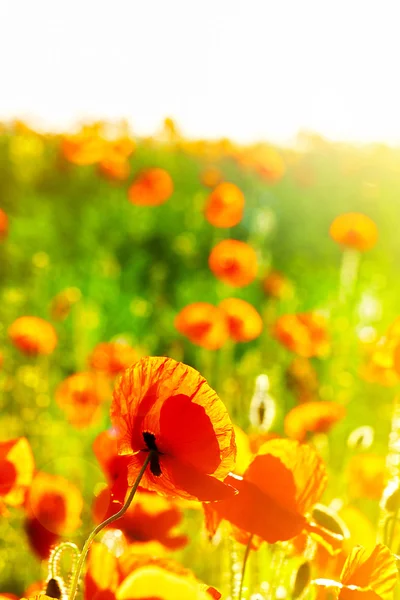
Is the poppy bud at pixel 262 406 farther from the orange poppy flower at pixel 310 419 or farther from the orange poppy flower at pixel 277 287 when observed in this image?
the orange poppy flower at pixel 277 287

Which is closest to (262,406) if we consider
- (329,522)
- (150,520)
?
(150,520)

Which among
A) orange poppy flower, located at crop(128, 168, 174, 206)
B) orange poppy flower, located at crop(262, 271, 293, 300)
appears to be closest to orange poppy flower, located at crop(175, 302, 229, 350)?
orange poppy flower, located at crop(262, 271, 293, 300)

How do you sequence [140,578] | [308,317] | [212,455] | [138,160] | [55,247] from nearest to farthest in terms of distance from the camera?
[140,578] → [212,455] → [308,317] → [55,247] → [138,160]

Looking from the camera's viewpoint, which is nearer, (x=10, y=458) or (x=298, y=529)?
(x=298, y=529)

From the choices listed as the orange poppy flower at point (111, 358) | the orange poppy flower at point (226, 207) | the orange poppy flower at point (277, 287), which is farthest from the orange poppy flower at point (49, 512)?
the orange poppy flower at point (277, 287)

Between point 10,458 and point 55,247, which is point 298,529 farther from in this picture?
point 55,247

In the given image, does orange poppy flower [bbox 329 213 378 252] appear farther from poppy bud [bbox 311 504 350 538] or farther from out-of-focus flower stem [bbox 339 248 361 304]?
poppy bud [bbox 311 504 350 538]

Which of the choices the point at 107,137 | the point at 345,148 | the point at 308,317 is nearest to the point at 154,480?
the point at 308,317
